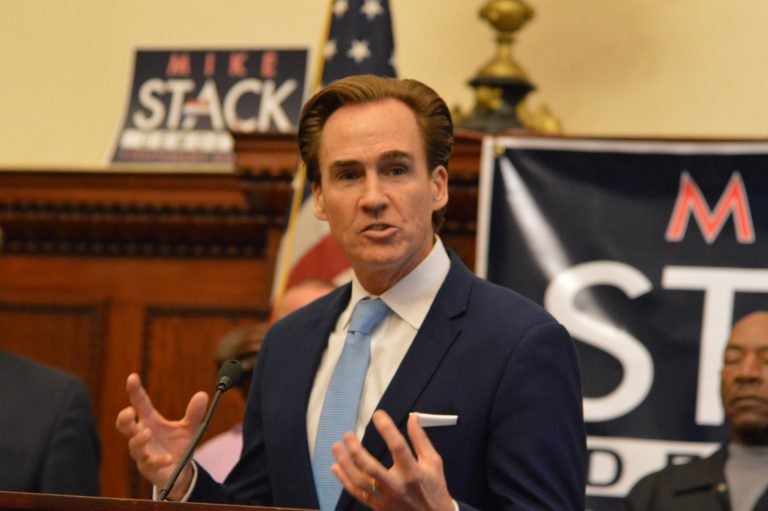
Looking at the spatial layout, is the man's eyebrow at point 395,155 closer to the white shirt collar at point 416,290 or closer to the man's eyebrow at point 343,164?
the man's eyebrow at point 343,164

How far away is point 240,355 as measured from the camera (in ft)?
16.1

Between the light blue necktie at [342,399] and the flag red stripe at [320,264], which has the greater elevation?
the flag red stripe at [320,264]

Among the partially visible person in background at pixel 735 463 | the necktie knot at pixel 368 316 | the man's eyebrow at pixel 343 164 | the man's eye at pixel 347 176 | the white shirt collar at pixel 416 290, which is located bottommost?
the partially visible person in background at pixel 735 463

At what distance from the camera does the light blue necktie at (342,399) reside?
8.59 feet

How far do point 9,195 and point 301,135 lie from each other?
390 centimetres

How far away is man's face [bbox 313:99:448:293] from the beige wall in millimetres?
3902

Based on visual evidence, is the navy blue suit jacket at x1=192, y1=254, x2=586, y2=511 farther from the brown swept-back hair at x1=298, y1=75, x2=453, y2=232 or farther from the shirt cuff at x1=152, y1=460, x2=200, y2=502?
the brown swept-back hair at x1=298, y1=75, x2=453, y2=232

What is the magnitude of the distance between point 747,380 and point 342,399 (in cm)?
217

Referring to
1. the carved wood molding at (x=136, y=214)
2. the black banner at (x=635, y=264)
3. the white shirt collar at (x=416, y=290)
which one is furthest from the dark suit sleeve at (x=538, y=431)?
the carved wood molding at (x=136, y=214)

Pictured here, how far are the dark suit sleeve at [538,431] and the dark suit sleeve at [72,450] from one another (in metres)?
1.66

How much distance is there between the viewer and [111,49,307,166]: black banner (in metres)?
6.80

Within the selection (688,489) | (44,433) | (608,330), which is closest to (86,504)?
(44,433)

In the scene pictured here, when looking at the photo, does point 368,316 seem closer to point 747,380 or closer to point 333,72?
point 747,380

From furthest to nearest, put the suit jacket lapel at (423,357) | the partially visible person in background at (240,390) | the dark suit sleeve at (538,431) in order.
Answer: the partially visible person in background at (240,390) < the suit jacket lapel at (423,357) < the dark suit sleeve at (538,431)
